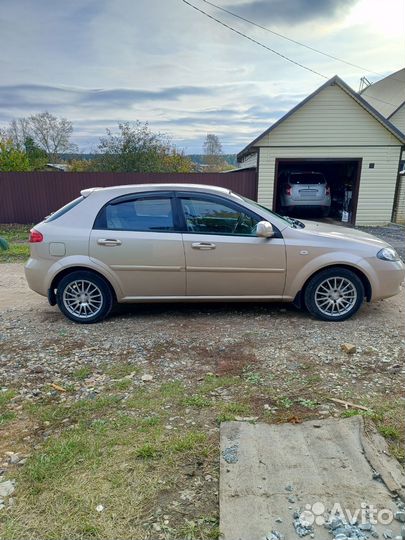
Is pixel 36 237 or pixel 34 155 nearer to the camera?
pixel 36 237

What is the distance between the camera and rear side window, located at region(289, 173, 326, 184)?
43.9 ft

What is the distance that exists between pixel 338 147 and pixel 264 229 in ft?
32.5

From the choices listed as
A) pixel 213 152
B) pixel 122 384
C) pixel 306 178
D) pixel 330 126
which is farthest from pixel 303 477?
pixel 213 152

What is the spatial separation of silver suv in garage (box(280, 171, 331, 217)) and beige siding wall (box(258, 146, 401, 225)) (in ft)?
2.90

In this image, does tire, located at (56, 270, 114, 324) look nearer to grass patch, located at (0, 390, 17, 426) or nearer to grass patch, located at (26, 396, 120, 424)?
grass patch, located at (0, 390, 17, 426)

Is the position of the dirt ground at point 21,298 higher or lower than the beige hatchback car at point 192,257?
lower

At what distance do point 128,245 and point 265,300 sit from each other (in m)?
1.85

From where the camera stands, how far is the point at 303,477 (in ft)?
6.90

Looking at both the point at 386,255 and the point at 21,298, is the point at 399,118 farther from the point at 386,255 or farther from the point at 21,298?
the point at 21,298

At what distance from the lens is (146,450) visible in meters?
2.33

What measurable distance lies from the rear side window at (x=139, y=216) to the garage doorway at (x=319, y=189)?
9.11 m

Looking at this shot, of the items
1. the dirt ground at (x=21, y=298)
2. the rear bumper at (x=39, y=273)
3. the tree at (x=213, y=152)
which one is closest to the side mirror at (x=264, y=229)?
the dirt ground at (x=21, y=298)

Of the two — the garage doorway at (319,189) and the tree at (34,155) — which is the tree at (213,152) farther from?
the garage doorway at (319,189)

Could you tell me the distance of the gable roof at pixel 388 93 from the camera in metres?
21.2
